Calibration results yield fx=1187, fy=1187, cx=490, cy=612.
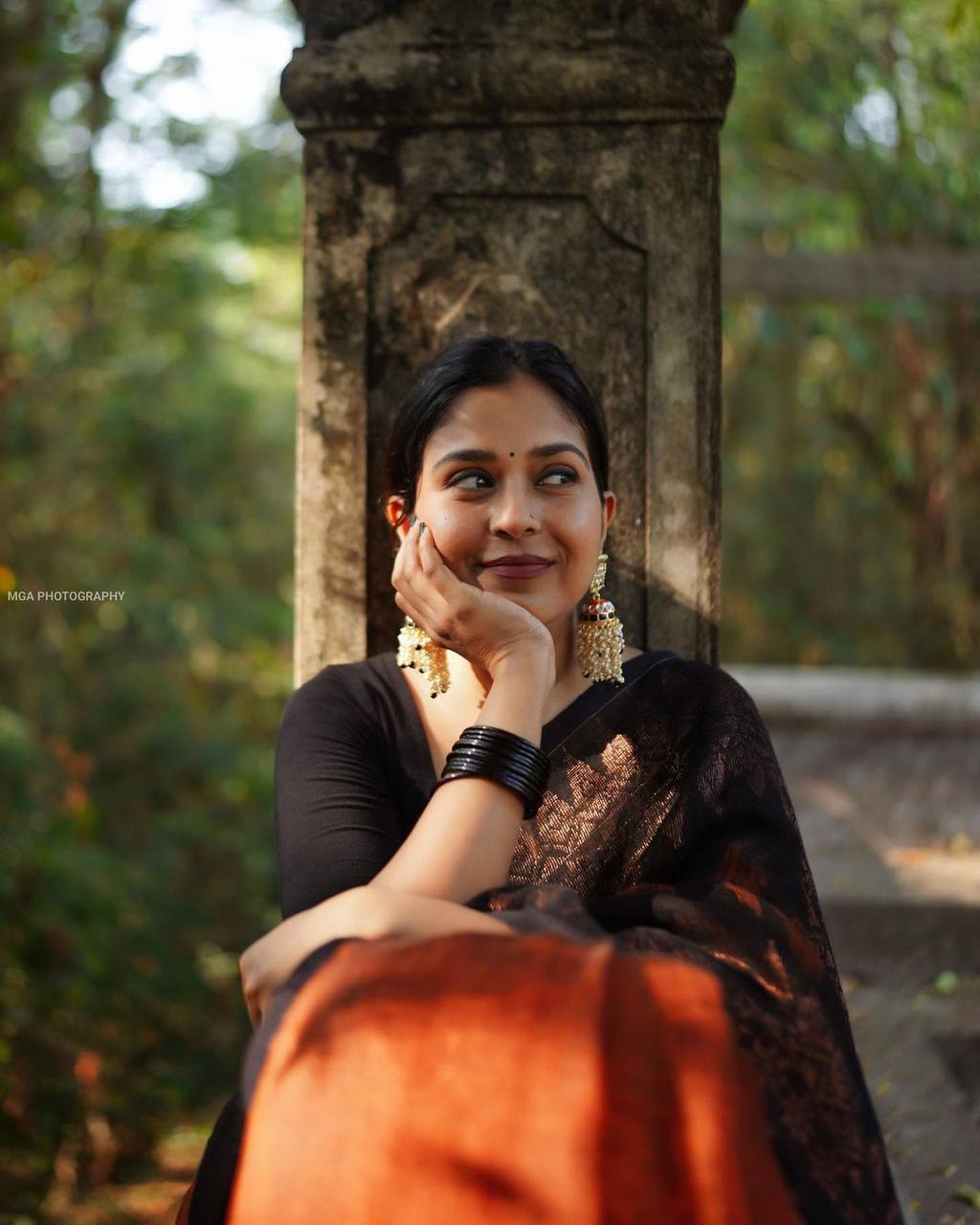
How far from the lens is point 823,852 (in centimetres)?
421

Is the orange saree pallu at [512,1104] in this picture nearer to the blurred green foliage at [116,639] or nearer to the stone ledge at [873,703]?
the blurred green foliage at [116,639]

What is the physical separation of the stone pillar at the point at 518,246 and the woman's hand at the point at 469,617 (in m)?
0.56

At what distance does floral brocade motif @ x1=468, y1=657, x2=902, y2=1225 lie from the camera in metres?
1.35

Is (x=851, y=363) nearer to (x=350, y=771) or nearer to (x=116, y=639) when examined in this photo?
(x=116, y=639)

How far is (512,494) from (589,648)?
31 centimetres

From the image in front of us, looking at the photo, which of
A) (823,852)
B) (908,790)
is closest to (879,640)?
(908,790)

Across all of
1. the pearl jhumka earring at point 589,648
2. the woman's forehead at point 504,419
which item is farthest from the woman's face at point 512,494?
the pearl jhumka earring at point 589,648

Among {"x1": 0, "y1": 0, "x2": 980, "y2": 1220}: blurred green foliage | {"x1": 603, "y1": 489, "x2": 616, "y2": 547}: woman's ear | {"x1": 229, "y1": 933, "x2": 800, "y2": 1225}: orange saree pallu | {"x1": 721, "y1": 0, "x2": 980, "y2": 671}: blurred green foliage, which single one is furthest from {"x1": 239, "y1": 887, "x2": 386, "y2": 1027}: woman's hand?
{"x1": 721, "y1": 0, "x2": 980, "y2": 671}: blurred green foliage

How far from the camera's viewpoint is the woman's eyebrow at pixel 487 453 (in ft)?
5.82

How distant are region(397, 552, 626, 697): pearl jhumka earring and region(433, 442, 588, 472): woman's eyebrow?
0.22 meters

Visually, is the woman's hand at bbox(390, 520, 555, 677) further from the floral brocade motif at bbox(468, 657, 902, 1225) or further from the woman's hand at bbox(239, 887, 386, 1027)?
the woman's hand at bbox(239, 887, 386, 1027)

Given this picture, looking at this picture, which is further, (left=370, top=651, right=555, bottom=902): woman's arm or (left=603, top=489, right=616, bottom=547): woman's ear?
(left=603, top=489, right=616, bottom=547): woman's ear

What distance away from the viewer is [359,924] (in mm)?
1399

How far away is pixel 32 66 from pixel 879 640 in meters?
7.27
